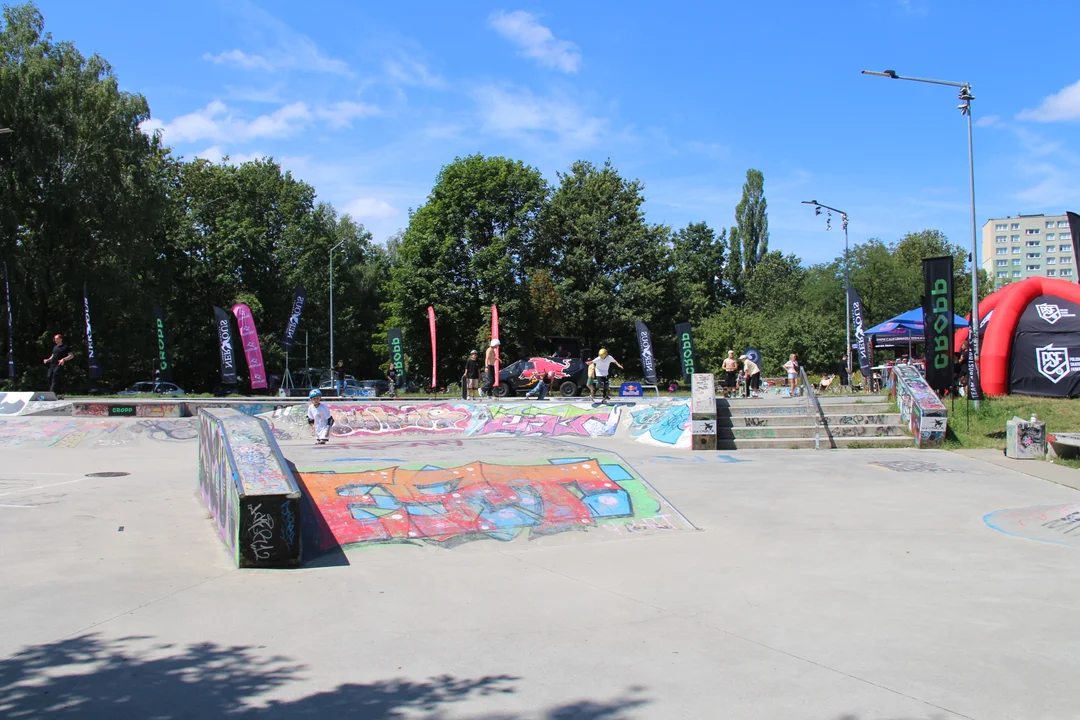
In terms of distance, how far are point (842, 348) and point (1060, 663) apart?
134 feet

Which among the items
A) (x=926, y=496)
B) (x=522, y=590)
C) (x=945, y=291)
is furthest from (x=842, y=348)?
(x=522, y=590)

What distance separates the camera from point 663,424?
17.1m

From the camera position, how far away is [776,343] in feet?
146

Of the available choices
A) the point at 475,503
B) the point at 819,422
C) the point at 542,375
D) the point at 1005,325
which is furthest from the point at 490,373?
the point at 475,503

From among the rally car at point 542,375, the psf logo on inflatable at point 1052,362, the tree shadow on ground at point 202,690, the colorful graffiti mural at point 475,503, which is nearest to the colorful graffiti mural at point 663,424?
the colorful graffiti mural at point 475,503

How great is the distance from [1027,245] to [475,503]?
476 ft

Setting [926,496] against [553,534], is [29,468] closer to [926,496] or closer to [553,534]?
[553,534]

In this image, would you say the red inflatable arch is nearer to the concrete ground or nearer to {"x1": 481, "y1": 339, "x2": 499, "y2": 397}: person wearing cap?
the concrete ground

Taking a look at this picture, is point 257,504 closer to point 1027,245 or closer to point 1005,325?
point 1005,325

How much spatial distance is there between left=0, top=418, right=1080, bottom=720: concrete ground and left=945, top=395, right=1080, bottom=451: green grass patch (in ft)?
18.9

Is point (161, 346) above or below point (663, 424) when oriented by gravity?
above

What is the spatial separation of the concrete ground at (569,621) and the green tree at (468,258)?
34530mm

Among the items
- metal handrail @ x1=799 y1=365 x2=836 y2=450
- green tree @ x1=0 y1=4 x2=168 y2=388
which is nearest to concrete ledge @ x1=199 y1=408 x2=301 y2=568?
metal handrail @ x1=799 y1=365 x2=836 y2=450

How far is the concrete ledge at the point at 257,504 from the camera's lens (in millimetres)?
7000
